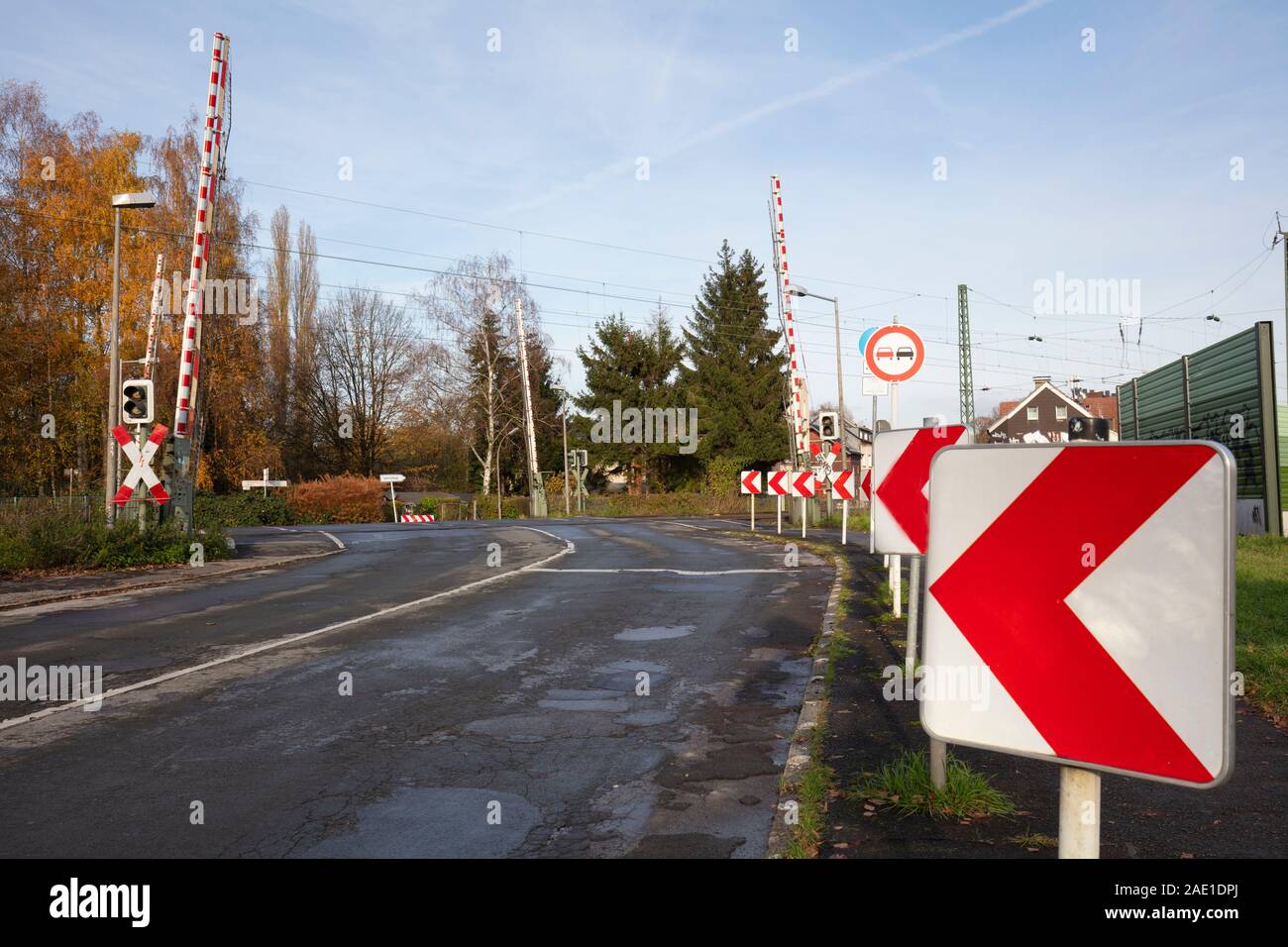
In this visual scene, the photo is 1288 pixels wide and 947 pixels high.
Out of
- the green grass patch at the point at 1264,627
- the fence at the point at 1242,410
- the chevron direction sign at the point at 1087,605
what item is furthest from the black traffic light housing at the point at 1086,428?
the fence at the point at 1242,410

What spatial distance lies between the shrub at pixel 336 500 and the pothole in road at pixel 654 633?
132ft

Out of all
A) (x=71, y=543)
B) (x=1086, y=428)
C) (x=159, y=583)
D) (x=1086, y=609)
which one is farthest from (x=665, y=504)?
(x=1086, y=609)

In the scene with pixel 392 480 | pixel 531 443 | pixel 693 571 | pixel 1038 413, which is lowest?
pixel 693 571

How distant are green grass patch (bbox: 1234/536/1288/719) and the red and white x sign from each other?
1626 centimetres

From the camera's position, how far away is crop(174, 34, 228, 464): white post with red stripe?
18234 mm

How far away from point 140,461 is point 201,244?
441cm

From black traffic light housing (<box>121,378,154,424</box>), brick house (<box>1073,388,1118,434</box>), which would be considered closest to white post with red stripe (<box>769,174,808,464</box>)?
black traffic light housing (<box>121,378,154,424</box>)

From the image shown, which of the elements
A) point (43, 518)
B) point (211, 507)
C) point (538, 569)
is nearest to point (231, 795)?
point (538, 569)

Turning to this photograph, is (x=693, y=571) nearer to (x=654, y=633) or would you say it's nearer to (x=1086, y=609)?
(x=654, y=633)

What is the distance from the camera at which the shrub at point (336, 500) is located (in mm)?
47531

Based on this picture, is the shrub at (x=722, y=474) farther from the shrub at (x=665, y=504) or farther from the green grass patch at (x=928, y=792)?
the green grass patch at (x=928, y=792)

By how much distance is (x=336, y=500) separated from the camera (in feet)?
159
